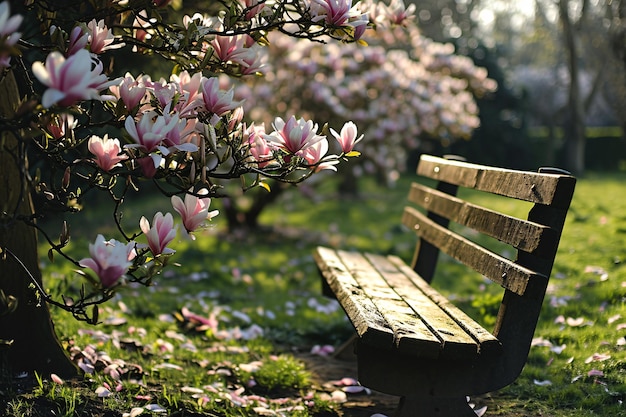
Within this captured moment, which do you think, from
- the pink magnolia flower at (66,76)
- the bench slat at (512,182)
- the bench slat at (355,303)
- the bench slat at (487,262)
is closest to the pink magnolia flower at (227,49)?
the pink magnolia flower at (66,76)

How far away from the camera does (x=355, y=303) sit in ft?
9.41

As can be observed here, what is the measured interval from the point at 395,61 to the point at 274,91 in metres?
1.73

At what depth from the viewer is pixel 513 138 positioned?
59.7ft

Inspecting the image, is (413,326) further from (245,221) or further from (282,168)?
(245,221)

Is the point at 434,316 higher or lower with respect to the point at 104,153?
lower

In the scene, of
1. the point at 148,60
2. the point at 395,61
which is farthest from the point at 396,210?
the point at 148,60

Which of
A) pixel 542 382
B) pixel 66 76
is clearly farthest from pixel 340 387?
pixel 66 76

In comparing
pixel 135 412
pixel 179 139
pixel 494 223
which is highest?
pixel 179 139

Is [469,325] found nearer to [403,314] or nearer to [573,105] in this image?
[403,314]

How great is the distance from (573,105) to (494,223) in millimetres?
15554

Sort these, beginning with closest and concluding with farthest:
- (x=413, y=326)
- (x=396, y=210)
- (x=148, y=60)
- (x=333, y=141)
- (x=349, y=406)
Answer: (x=413, y=326) → (x=349, y=406) → (x=148, y=60) → (x=333, y=141) → (x=396, y=210)

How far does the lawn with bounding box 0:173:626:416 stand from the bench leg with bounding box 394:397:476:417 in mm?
487

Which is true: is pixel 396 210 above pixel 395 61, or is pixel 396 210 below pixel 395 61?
below

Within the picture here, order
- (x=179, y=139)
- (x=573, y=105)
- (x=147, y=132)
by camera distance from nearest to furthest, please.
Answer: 1. (x=147, y=132)
2. (x=179, y=139)
3. (x=573, y=105)
